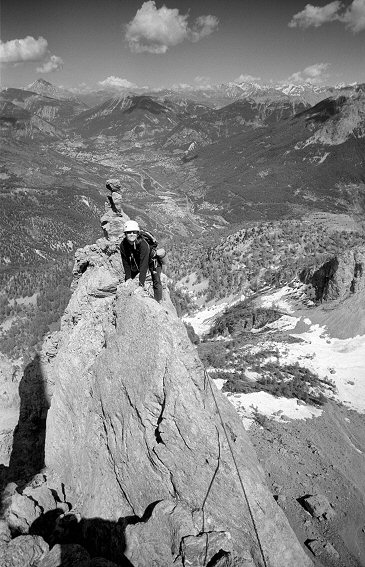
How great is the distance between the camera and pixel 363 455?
14.5 meters

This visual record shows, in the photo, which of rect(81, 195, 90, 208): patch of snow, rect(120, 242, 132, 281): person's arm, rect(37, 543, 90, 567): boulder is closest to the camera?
rect(37, 543, 90, 567): boulder

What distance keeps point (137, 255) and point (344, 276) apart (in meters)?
26.3

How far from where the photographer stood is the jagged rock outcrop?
3033 cm

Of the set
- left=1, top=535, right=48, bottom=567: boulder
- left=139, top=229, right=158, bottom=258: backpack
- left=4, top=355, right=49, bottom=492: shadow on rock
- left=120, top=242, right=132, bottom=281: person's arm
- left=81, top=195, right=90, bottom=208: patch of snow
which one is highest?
left=81, top=195, right=90, bottom=208: patch of snow

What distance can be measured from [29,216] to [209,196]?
296ft

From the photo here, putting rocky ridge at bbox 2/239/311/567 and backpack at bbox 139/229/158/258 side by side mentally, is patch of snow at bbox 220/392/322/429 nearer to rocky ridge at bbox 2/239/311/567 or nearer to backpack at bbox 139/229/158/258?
rocky ridge at bbox 2/239/311/567

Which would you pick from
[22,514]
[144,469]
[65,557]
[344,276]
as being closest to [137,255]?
[144,469]

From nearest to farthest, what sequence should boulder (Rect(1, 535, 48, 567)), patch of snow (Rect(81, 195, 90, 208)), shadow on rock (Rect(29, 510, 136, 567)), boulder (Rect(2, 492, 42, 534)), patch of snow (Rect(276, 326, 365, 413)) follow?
boulder (Rect(1, 535, 48, 567))
shadow on rock (Rect(29, 510, 136, 567))
boulder (Rect(2, 492, 42, 534))
patch of snow (Rect(276, 326, 365, 413))
patch of snow (Rect(81, 195, 90, 208))

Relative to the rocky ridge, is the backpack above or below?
above

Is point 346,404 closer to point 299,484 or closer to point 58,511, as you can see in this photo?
point 299,484

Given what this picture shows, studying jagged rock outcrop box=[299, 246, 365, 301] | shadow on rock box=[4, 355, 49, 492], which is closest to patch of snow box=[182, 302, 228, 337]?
jagged rock outcrop box=[299, 246, 365, 301]

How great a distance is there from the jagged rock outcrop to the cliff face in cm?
2544

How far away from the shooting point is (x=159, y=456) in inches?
276

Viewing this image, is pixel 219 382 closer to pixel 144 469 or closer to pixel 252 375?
pixel 252 375
